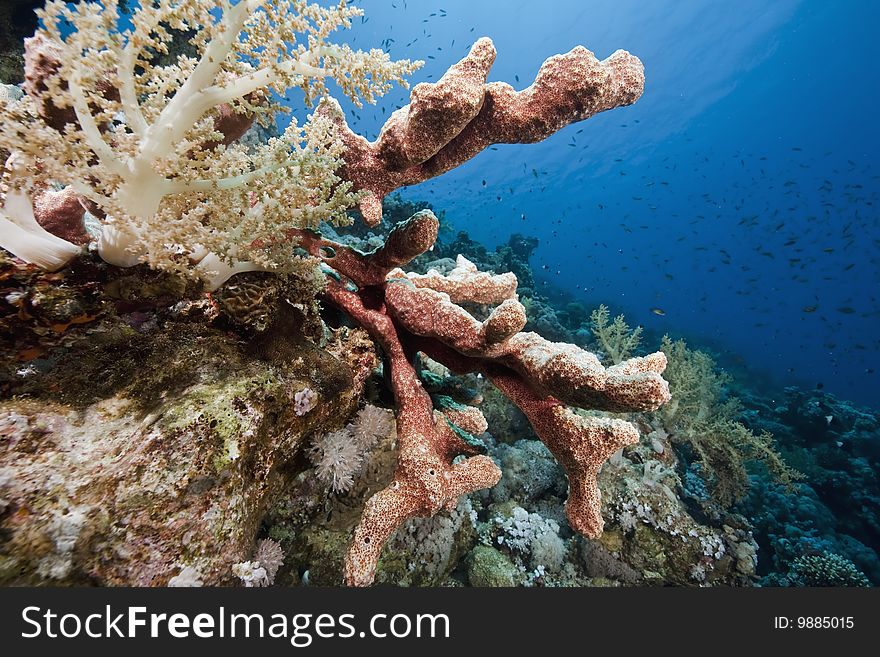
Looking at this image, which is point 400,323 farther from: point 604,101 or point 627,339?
point 627,339

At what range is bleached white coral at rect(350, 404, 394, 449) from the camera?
2.67m

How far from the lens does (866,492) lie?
31.0 feet

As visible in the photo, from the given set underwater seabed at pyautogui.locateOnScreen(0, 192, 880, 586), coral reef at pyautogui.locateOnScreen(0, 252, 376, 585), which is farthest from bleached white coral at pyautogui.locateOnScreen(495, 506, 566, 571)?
coral reef at pyautogui.locateOnScreen(0, 252, 376, 585)

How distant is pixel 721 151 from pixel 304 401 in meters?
94.4

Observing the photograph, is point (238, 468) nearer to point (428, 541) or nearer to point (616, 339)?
point (428, 541)

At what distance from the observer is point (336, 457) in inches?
96.3

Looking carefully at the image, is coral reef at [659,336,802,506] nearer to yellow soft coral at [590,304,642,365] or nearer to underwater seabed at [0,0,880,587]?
yellow soft coral at [590,304,642,365]

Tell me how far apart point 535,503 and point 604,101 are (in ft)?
16.3

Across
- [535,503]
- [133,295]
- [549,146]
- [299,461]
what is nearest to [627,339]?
[535,503]

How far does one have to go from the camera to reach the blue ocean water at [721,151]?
41719 millimetres

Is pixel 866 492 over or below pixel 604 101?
below

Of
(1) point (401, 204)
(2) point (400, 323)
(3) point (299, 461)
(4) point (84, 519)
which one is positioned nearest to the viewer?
(4) point (84, 519)

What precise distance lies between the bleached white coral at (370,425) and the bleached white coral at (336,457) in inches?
2.6

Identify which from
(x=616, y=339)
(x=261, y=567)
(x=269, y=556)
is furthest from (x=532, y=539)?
(x=616, y=339)
